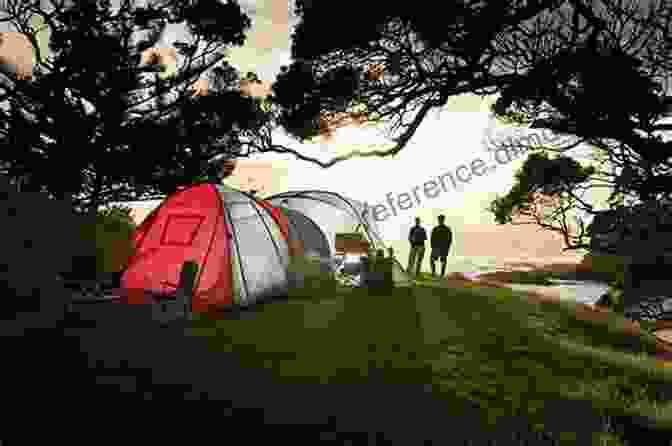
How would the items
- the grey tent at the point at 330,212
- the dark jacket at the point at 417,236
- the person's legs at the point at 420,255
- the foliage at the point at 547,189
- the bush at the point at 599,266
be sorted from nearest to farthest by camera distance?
the foliage at the point at 547,189
the grey tent at the point at 330,212
the dark jacket at the point at 417,236
the person's legs at the point at 420,255
the bush at the point at 599,266

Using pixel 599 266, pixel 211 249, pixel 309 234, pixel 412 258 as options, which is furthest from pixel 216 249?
pixel 599 266

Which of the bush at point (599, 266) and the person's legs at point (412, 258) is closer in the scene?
the person's legs at point (412, 258)

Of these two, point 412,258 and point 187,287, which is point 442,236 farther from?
point 187,287

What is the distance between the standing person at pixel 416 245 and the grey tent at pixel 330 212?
1401 millimetres

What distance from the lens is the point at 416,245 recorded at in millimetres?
15250

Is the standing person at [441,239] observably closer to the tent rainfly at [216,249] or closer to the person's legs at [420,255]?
the person's legs at [420,255]

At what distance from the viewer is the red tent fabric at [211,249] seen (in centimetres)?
862

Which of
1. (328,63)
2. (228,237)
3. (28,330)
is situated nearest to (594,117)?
(328,63)

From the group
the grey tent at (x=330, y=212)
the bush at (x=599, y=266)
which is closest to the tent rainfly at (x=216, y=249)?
the grey tent at (x=330, y=212)

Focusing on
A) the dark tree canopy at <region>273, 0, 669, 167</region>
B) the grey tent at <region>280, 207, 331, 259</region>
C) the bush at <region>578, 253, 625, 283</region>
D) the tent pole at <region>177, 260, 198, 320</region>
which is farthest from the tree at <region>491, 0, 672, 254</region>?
the bush at <region>578, 253, 625, 283</region>

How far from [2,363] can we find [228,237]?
14.7 ft

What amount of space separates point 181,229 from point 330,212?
5523mm

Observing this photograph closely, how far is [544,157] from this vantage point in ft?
25.4

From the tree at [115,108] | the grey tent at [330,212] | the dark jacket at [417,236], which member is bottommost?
the dark jacket at [417,236]
